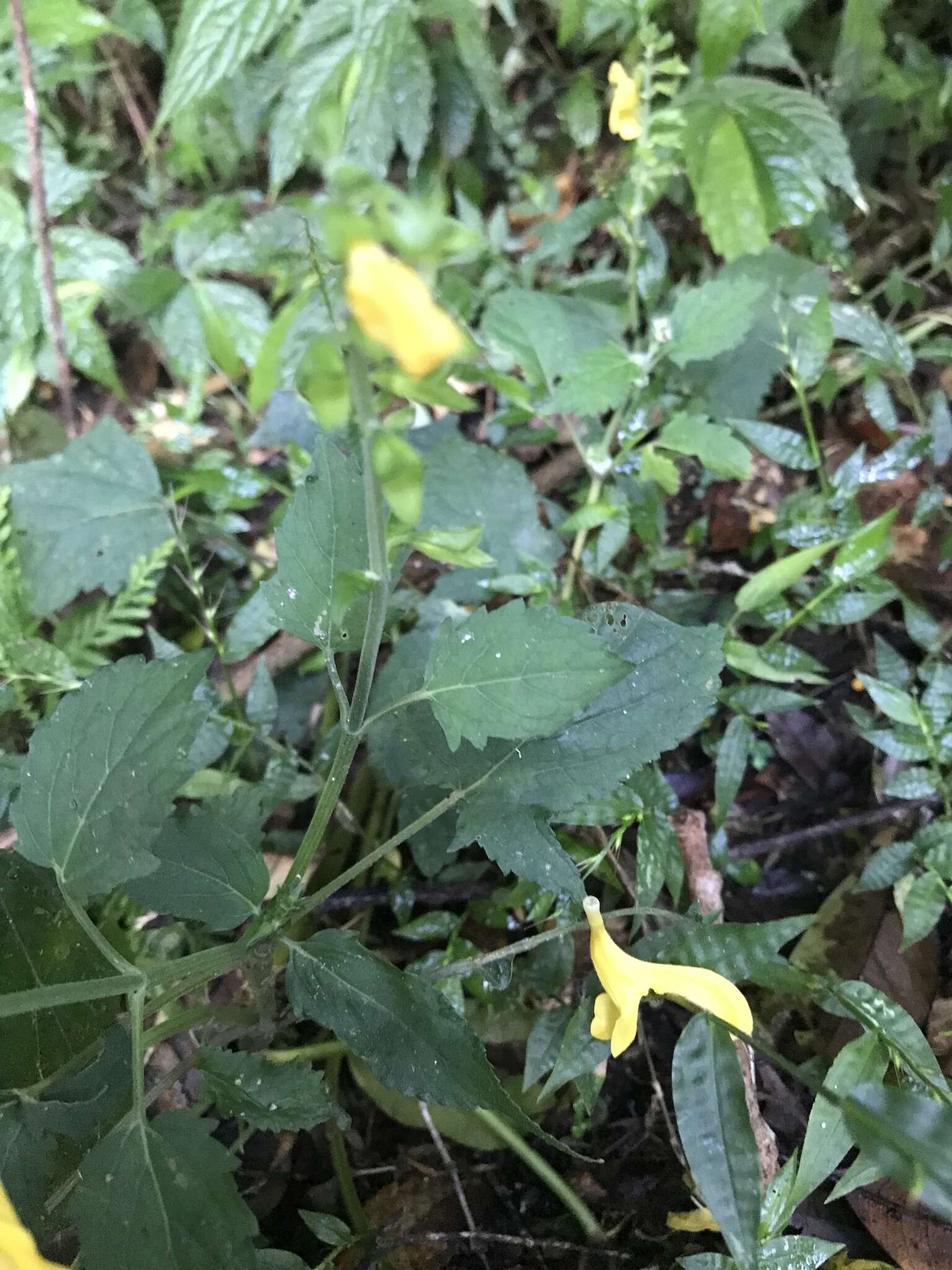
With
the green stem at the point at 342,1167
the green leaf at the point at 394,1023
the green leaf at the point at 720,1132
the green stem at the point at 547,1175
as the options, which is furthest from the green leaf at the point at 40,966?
the green leaf at the point at 720,1132

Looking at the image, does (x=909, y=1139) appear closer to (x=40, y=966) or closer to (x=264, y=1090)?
(x=264, y=1090)

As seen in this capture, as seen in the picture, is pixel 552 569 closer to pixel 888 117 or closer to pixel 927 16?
pixel 888 117

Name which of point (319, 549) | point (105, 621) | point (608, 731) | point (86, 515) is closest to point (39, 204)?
point (86, 515)

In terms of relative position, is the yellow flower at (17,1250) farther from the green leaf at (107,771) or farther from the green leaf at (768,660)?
the green leaf at (768,660)

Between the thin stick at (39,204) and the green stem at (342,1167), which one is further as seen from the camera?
the thin stick at (39,204)

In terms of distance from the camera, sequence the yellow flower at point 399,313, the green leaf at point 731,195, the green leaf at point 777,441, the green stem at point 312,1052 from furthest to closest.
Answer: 1. the green leaf at point 731,195
2. the green leaf at point 777,441
3. the green stem at point 312,1052
4. the yellow flower at point 399,313

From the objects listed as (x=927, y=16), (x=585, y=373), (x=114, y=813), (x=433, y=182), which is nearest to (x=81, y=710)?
(x=114, y=813)

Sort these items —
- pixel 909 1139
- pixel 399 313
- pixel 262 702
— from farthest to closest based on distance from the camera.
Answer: pixel 262 702, pixel 909 1139, pixel 399 313
